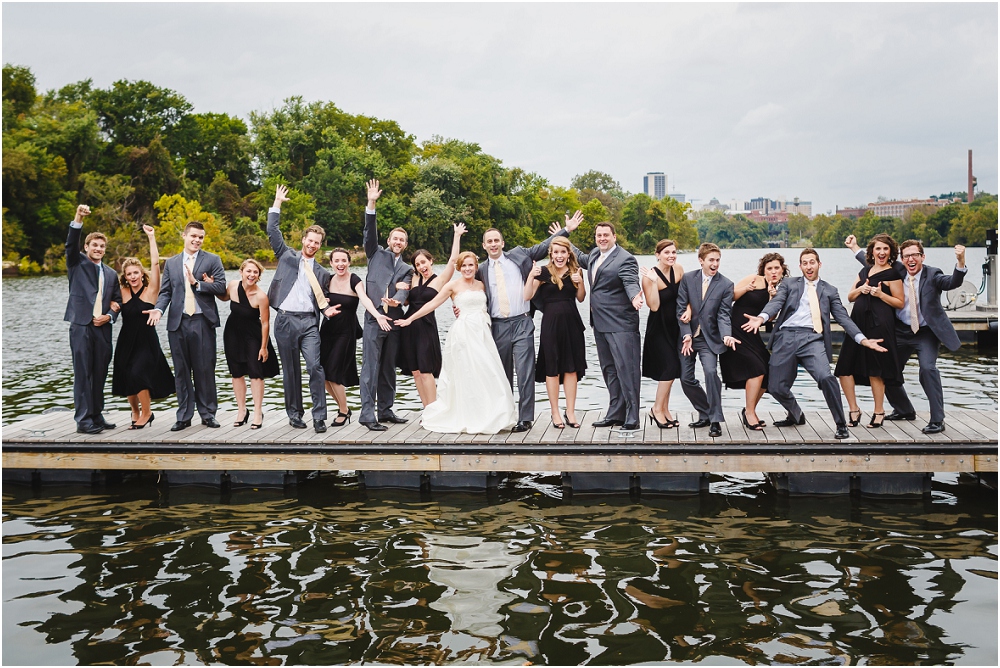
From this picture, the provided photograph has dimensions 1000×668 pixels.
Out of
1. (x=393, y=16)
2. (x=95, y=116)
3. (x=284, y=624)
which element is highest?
(x=393, y=16)

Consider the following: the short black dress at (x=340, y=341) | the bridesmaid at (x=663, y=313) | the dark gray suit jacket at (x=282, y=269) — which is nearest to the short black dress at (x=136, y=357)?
the dark gray suit jacket at (x=282, y=269)

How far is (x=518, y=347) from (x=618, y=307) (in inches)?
41.9

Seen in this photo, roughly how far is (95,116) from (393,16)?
3879 cm

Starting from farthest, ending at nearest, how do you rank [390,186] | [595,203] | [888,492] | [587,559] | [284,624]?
[390,186] < [595,203] < [888,492] < [587,559] < [284,624]

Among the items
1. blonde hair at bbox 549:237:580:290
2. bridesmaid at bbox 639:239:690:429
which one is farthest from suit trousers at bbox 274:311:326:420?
bridesmaid at bbox 639:239:690:429

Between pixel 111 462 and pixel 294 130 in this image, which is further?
pixel 294 130

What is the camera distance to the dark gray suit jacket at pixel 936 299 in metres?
7.82

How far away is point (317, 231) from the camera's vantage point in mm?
8359

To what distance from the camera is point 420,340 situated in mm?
8820

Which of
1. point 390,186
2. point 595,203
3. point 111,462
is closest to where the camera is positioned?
point 111,462

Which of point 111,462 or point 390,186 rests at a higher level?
point 390,186

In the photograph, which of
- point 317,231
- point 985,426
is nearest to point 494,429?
point 317,231

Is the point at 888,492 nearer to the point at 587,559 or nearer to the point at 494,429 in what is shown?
the point at 587,559

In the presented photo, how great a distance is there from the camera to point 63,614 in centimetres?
594
